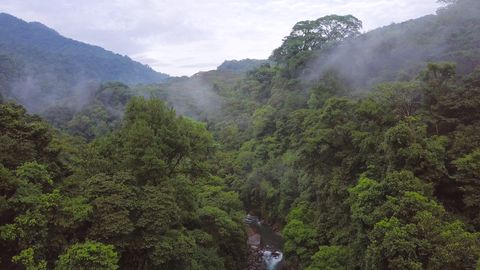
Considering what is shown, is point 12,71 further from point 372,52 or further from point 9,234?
point 9,234

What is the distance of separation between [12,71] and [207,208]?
87.4 metres

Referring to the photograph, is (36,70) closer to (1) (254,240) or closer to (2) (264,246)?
(1) (254,240)

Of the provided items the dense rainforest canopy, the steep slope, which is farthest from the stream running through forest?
the steep slope

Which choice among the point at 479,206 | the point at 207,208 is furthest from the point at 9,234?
the point at 479,206

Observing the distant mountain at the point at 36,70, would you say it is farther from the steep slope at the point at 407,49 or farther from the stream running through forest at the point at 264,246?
the steep slope at the point at 407,49

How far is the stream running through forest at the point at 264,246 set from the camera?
3419 centimetres

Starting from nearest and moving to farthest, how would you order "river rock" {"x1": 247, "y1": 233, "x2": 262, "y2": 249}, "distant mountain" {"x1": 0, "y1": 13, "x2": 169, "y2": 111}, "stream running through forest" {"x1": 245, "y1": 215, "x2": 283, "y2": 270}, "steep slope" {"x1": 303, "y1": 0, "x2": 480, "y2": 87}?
1. "stream running through forest" {"x1": 245, "y1": 215, "x2": 283, "y2": 270}
2. "river rock" {"x1": 247, "y1": 233, "x2": 262, "y2": 249}
3. "steep slope" {"x1": 303, "y1": 0, "x2": 480, "y2": 87}
4. "distant mountain" {"x1": 0, "y1": 13, "x2": 169, "y2": 111}

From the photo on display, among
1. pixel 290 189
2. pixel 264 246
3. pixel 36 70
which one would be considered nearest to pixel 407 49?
pixel 290 189

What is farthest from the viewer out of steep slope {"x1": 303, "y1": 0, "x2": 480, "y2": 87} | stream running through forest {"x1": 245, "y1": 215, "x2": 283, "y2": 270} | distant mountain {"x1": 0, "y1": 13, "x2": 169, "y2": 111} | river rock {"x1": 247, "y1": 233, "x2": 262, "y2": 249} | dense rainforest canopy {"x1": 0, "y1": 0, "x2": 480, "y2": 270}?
distant mountain {"x1": 0, "y1": 13, "x2": 169, "y2": 111}

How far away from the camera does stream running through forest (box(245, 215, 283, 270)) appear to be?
1346 inches

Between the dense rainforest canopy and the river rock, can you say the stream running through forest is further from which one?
the dense rainforest canopy

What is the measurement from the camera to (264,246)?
38.9 m

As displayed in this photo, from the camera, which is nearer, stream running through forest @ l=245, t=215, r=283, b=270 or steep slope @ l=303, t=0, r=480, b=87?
stream running through forest @ l=245, t=215, r=283, b=270

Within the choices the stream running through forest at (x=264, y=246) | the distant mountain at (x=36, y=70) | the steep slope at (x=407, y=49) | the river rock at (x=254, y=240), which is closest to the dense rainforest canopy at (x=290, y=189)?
the steep slope at (x=407, y=49)
